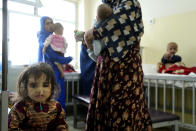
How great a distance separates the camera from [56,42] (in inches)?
103

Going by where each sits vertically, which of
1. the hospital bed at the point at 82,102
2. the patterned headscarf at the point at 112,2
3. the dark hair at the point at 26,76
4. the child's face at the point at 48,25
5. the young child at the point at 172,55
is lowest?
the hospital bed at the point at 82,102

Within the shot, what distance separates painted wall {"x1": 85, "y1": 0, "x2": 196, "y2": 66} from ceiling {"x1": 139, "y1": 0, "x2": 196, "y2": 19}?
76mm

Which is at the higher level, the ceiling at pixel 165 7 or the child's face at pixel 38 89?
the ceiling at pixel 165 7

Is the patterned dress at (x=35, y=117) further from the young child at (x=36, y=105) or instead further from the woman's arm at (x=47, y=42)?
the woman's arm at (x=47, y=42)

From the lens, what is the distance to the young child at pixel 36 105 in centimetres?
94

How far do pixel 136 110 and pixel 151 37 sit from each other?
9.32 ft

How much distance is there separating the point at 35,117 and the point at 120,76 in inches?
20.6

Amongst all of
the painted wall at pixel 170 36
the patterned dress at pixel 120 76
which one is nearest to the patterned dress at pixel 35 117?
the patterned dress at pixel 120 76

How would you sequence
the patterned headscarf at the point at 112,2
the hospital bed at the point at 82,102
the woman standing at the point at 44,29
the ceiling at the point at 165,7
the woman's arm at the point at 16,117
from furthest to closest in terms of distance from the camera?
the ceiling at the point at 165,7 → the woman standing at the point at 44,29 → the hospital bed at the point at 82,102 → the patterned headscarf at the point at 112,2 → the woman's arm at the point at 16,117

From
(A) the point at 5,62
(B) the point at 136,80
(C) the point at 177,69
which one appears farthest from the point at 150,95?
(A) the point at 5,62

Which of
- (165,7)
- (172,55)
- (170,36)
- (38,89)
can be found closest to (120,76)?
(38,89)

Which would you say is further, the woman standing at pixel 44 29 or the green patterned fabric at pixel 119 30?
the woman standing at pixel 44 29

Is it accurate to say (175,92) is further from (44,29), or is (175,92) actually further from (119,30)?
(44,29)

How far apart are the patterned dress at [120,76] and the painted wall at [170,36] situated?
2.35 m
